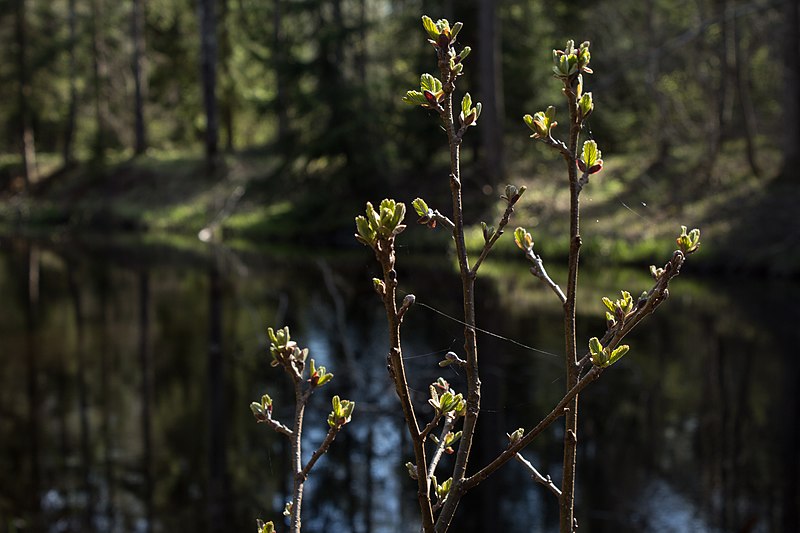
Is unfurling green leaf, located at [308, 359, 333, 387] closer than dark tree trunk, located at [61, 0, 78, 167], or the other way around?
unfurling green leaf, located at [308, 359, 333, 387]

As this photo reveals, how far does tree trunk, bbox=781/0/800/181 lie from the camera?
51.0ft

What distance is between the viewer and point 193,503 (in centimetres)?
579

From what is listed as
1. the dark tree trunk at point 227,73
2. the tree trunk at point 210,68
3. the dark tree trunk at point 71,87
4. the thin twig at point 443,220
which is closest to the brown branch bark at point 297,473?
the thin twig at point 443,220

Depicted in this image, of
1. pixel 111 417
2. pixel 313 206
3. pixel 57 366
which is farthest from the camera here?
pixel 313 206

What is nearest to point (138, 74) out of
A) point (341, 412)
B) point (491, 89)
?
point (491, 89)

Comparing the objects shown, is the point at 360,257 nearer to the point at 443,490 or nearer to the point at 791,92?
the point at 791,92

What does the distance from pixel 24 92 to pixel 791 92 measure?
24.0 m

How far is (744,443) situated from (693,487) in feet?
3.04

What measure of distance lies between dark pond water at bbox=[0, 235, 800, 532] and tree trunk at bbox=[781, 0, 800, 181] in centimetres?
452

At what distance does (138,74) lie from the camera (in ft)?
95.1

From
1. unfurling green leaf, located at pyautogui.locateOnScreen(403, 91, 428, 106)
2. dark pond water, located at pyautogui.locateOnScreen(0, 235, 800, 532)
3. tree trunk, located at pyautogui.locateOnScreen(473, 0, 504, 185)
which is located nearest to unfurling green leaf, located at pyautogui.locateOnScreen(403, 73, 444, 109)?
unfurling green leaf, located at pyautogui.locateOnScreen(403, 91, 428, 106)

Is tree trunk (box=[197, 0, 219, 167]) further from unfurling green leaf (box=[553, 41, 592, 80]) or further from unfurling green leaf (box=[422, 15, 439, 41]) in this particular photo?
unfurling green leaf (box=[553, 41, 592, 80])

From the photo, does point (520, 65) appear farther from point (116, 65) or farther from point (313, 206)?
point (116, 65)

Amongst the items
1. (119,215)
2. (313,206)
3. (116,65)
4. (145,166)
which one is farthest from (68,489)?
(116,65)
